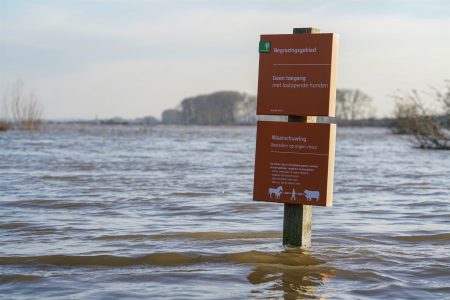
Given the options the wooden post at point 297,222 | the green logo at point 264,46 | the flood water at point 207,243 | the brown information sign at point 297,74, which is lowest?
the flood water at point 207,243

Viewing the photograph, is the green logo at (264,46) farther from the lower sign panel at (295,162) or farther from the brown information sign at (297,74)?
the lower sign panel at (295,162)

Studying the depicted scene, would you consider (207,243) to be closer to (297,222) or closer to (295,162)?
(297,222)

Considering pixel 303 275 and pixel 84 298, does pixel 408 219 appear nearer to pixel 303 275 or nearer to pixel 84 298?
pixel 303 275

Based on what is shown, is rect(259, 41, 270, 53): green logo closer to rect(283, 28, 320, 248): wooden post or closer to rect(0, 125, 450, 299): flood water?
rect(283, 28, 320, 248): wooden post

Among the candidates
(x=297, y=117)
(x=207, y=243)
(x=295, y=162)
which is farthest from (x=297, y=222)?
(x=207, y=243)

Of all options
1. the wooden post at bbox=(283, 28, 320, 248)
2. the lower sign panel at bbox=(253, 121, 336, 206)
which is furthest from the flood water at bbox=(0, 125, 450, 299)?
the lower sign panel at bbox=(253, 121, 336, 206)

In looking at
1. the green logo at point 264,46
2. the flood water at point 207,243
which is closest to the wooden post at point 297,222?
the flood water at point 207,243

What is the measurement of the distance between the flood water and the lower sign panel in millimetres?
754

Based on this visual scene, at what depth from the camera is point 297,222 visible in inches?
333

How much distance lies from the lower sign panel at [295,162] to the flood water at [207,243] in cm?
75

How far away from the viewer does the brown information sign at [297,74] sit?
7.79 m

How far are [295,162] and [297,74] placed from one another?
92cm

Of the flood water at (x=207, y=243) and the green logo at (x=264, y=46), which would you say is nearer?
the flood water at (x=207, y=243)

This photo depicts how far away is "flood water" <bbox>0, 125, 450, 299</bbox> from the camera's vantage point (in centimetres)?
703
